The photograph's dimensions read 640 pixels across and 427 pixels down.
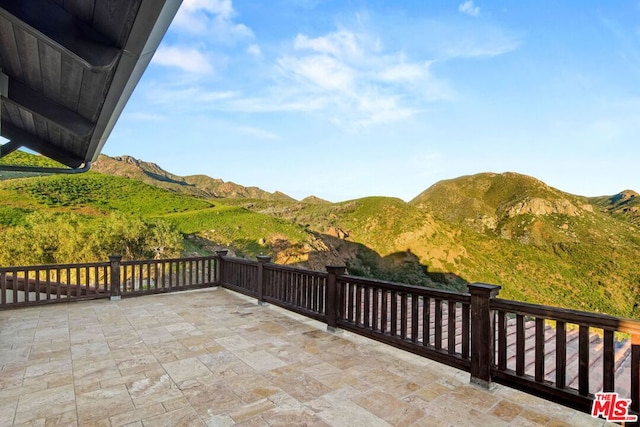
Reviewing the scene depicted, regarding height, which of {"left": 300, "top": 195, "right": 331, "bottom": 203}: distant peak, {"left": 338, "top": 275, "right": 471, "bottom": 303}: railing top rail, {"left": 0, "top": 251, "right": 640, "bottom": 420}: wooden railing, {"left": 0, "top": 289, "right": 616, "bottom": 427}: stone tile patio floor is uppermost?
{"left": 300, "top": 195, "right": 331, "bottom": 203}: distant peak

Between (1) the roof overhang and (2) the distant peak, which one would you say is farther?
(2) the distant peak

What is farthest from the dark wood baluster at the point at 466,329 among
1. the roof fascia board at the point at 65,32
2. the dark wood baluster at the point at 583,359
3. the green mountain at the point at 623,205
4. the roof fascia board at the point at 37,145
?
the green mountain at the point at 623,205

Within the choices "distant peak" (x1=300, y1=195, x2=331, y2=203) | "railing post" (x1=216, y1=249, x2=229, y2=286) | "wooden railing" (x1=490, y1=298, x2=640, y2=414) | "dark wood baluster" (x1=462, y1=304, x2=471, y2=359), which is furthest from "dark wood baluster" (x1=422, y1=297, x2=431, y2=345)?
"distant peak" (x1=300, y1=195, x2=331, y2=203)

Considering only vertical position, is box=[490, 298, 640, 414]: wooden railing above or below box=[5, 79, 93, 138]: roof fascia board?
below

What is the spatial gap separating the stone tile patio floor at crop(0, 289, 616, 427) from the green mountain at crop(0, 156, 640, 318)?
8.14 meters

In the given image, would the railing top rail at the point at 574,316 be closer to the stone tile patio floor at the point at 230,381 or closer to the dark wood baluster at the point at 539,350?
the dark wood baluster at the point at 539,350

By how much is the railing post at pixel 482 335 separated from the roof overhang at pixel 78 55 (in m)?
2.83

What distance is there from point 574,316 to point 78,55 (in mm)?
3337

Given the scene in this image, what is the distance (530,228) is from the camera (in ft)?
95.6

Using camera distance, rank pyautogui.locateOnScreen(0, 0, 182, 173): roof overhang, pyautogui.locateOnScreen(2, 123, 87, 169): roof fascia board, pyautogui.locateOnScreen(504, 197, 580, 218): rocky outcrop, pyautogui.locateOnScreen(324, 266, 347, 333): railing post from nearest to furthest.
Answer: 1. pyautogui.locateOnScreen(0, 0, 182, 173): roof overhang
2. pyautogui.locateOnScreen(2, 123, 87, 169): roof fascia board
3. pyautogui.locateOnScreen(324, 266, 347, 333): railing post
4. pyautogui.locateOnScreen(504, 197, 580, 218): rocky outcrop

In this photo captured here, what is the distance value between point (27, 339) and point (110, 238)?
519 centimetres

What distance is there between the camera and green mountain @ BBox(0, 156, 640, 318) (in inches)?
527

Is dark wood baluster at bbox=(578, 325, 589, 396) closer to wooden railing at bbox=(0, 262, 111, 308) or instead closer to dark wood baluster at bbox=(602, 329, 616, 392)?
dark wood baluster at bbox=(602, 329, 616, 392)

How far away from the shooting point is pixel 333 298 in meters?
4.02
